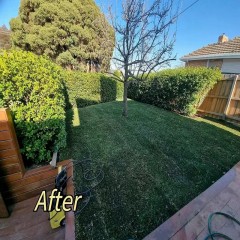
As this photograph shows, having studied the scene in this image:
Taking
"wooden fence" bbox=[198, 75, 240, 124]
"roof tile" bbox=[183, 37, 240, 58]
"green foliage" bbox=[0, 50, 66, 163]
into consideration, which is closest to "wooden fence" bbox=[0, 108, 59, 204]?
"green foliage" bbox=[0, 50, 66, 163]

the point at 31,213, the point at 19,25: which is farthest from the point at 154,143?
the point at 19,25

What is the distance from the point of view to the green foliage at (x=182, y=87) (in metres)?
5.83

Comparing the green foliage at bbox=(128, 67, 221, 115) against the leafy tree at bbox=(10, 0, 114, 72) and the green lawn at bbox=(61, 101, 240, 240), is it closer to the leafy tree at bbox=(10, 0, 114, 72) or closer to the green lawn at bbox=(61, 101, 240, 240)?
the green lawn at bbox=(61, 101, 240, 240)

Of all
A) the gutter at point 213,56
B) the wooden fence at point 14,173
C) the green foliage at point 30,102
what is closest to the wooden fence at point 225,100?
the gutter at point 213,56

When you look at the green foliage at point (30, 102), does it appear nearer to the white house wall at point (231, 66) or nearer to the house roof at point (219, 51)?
the house roof at point (219, 51)

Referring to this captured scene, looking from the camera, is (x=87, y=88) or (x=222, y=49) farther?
(x=222, y=49)

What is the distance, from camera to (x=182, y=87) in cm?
632

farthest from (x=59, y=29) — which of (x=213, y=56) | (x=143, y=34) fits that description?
(x=213, y=56)

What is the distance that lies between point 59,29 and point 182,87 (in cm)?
966

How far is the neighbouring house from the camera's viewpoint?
9.62 meters

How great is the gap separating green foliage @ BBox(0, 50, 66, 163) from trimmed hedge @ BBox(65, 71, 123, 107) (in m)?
5.09

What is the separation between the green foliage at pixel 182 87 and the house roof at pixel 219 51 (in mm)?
5099

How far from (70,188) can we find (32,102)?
1.48 m

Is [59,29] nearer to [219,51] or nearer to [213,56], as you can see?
[213,56]
